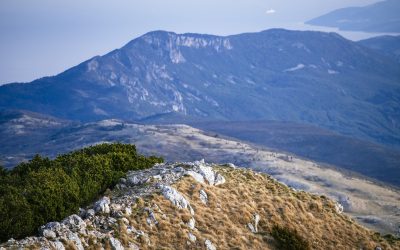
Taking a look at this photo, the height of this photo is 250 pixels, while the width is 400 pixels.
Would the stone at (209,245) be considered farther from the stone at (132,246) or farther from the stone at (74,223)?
the stone at (74,223)

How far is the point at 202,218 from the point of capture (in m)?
42.5

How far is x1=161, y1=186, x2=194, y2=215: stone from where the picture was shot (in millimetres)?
42375

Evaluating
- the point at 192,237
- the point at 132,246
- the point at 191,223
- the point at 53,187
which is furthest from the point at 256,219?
the point at 53,187

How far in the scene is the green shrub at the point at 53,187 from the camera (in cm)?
3547

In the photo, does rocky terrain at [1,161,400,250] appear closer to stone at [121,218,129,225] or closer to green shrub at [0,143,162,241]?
stone at [121,218,129,225]

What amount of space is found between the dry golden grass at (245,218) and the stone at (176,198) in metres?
0.56

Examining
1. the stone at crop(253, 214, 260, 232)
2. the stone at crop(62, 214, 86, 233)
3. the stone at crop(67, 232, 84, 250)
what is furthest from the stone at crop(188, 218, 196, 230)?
the stone at crop(67, 232, 84, 250)

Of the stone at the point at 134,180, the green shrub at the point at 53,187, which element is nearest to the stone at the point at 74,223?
the green shrub at the point at 53,187

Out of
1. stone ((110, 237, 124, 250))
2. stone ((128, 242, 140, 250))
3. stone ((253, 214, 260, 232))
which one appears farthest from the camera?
stone ((253, 214, 260, 232))

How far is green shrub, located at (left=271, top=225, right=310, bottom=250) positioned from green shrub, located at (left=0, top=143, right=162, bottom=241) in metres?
16.4

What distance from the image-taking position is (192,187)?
153ft

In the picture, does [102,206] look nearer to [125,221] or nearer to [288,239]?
[125,221]

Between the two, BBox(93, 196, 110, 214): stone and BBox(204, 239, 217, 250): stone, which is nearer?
→ BBox(93, 196, 110, 214): stone

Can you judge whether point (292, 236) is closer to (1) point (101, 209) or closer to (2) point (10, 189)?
(1) point (101, 209)
